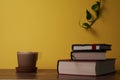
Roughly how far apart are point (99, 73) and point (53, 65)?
423 millimetres

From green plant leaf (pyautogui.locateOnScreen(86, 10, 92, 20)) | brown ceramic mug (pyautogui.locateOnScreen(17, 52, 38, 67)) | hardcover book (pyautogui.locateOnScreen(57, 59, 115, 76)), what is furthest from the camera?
green plant leaf (pyautogui.locateOnScreen(86, 10, 92, 20))

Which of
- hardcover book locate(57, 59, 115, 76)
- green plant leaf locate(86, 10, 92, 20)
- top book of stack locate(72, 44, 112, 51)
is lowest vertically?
hardcover book locate(57, 59, 115, 76)

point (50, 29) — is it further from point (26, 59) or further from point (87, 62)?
point (87, 62)

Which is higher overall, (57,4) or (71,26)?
(57,4)

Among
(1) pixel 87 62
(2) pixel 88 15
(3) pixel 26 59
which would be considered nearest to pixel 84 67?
(1) pixel 87 62

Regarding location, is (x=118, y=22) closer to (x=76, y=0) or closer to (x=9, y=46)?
(x=76, y=0)

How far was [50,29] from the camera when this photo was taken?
150cm

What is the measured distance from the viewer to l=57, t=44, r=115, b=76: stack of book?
3.67 ft

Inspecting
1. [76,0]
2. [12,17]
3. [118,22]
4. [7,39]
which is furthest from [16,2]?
[118,22]

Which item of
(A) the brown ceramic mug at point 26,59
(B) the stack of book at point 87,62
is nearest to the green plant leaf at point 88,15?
(B) the stack of book at point 87,62

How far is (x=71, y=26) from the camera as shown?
1.49 metres

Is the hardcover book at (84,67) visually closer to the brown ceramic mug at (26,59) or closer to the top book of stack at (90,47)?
the top book of stack at (90,47)

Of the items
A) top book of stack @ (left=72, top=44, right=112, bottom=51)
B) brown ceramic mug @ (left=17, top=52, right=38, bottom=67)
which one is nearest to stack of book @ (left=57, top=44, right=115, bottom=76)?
top book of stack @ (left=72, top=44, right=112, bottom=51)

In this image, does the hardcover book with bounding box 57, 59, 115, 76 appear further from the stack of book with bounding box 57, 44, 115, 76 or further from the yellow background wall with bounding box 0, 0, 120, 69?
the yellow background wall with bounding box 0, 0, 120, 69
